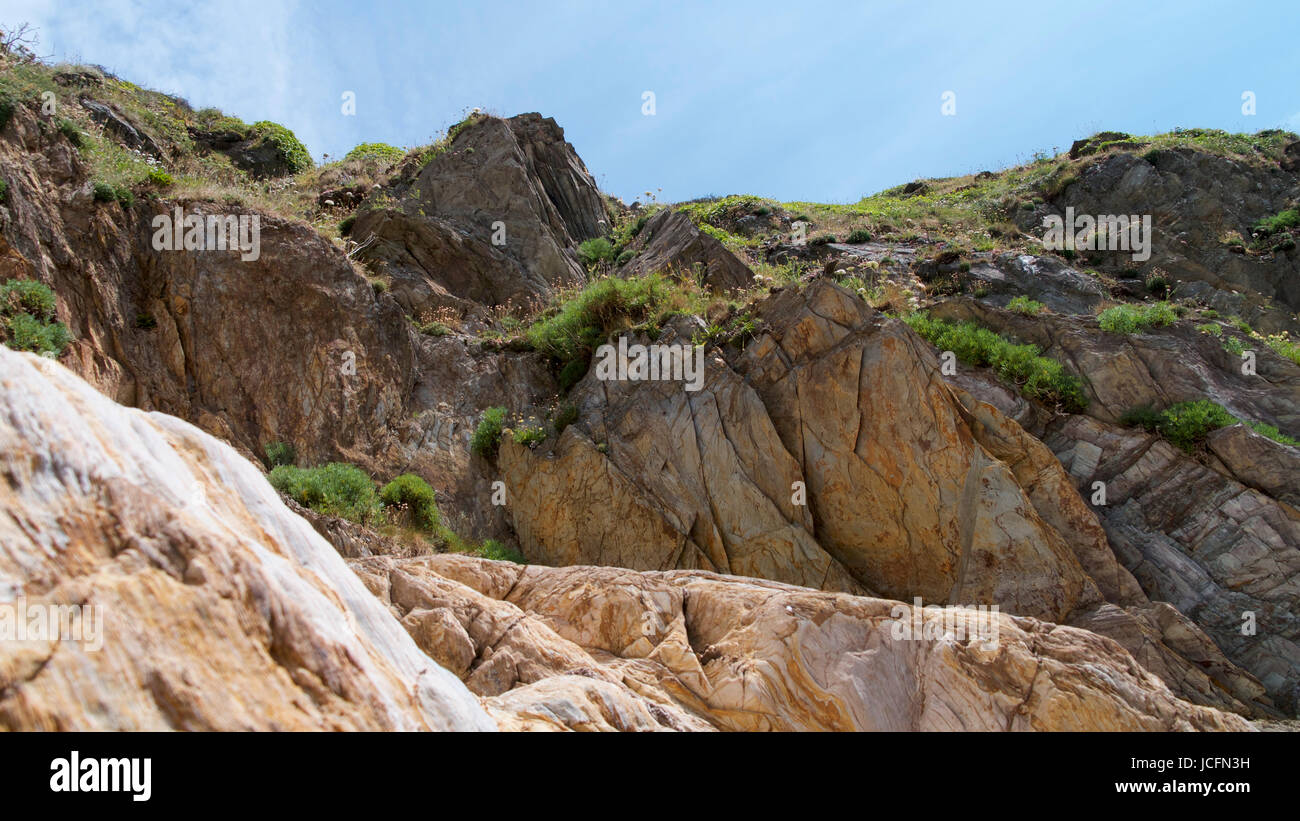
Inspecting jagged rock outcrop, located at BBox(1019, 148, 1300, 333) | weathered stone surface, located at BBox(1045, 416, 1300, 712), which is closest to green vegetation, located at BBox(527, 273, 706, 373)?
weathered stone surface, located at BBox(1045, 416, 1300, 712)

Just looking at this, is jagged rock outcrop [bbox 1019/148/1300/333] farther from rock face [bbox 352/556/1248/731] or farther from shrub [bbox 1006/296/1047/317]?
rock face [bbox 352/556/1248/731]

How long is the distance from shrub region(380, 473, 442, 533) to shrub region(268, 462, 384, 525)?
1.16 feet

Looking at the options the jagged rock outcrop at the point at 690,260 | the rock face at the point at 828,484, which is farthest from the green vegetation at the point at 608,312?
the rock face at the point at 828,484

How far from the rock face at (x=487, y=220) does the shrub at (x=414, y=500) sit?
543 centimetres

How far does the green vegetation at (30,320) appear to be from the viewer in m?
9.95

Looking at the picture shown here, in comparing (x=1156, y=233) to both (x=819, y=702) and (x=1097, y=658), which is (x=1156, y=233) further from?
(x=819, y=702)

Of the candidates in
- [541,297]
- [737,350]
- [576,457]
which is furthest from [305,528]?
[541,297]

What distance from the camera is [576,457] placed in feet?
40.0

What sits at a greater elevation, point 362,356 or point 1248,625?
point 362,356

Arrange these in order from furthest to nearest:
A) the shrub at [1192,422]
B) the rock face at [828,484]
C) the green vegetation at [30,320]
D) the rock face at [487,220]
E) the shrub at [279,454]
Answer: the rock face at [487,220]
the shrub at [279,454]
the shrub at [1192,422]
the rock face at [828,484]
the green vegetation at [30,320]

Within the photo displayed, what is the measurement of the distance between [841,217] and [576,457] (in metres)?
15.7

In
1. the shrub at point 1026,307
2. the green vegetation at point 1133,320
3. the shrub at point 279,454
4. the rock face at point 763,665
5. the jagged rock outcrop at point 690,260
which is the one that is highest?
the jagged rock outcrop at point 690,260

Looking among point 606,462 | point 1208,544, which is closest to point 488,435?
point 606,462

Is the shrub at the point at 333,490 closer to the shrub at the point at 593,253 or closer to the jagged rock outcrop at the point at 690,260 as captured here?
the jagged rock outcrop at the point at 690,260
